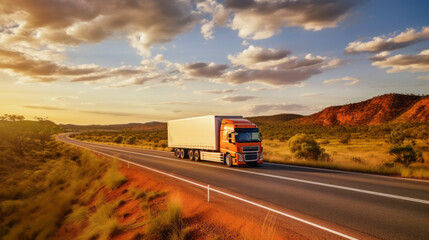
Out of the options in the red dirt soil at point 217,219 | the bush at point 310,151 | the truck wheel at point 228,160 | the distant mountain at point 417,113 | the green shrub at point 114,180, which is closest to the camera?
the red dirt soil at point 217,219

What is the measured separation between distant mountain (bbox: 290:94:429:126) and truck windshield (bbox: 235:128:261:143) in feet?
243

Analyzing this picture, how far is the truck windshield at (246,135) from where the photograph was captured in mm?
17438

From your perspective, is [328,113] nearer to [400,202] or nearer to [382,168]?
[382,168]

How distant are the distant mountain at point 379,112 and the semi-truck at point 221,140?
7408 cm

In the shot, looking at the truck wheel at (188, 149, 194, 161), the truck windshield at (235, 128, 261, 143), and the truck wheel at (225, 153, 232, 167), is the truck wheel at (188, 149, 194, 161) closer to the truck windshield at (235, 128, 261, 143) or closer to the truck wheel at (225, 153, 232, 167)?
the truck wheel at (225, 153, 232, 167)

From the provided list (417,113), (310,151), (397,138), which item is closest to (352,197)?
(310,151)

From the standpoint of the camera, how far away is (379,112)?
90.3m

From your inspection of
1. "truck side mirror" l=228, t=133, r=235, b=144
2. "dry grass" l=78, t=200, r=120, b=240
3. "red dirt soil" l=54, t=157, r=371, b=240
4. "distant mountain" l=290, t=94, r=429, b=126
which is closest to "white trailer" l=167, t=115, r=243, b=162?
"truck side mirror" l=228, t=133, r=235, b=144

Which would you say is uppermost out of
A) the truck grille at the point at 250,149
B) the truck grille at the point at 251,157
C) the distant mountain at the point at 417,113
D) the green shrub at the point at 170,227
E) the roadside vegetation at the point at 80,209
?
the distant mountain at the point at 417,113

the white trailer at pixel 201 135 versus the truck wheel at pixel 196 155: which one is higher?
the white trailer at pixel 201 135

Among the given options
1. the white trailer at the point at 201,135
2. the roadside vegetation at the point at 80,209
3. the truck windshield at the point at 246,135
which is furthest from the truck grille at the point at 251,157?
the roadside vegetation at the point at 80,209

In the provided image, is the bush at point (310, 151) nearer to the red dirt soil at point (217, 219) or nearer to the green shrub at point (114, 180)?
the red dirt soil at point (217, 219)

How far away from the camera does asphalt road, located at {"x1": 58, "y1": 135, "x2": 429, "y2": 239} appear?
6301mm

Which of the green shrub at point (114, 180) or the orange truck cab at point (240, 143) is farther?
the orange truck cab at point (240, 143)
